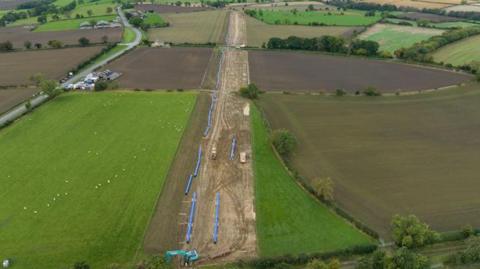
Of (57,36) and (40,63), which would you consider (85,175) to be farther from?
(57,36)

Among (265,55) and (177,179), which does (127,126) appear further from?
(265,55)

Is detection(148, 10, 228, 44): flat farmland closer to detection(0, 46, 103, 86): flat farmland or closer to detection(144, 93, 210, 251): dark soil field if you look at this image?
detection(0, 46, 103, 86): flat farmland

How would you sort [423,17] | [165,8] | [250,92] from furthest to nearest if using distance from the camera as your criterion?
[165,8] → [423,17] → [250,92]

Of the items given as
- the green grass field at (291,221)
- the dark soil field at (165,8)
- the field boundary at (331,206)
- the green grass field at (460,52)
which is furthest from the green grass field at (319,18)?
the green grass field at (291,221)

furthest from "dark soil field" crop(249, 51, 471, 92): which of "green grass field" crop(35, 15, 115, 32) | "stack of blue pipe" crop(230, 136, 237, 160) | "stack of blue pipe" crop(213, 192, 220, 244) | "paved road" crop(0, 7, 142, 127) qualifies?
"green grass field" crop(35, 15, 115, 32)

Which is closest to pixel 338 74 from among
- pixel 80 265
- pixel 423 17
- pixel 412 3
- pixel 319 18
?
pixel 319 18

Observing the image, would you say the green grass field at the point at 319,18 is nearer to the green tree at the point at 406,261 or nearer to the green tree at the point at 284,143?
the green tree at the point at 284,143

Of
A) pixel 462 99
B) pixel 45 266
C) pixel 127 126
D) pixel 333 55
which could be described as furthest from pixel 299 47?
pixel 45 266
